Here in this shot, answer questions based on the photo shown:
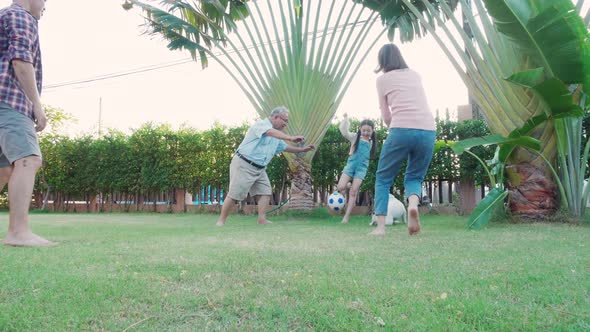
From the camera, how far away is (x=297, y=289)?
185 cm

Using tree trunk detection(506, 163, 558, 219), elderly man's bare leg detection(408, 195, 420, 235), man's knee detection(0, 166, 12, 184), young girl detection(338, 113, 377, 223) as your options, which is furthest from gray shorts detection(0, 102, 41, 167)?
tree trunk detection(506, 163, 558, 219)

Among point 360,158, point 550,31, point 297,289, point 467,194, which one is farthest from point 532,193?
point 297,289

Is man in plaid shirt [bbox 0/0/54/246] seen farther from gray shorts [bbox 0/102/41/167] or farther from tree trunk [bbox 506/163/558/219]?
tree trunk [bbox 506/163/558/219]

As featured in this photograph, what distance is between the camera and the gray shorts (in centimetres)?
332

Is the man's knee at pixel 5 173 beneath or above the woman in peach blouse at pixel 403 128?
beneath

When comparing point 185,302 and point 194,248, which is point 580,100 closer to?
point 194,248

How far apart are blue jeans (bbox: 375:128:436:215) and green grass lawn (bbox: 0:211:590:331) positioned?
129cm

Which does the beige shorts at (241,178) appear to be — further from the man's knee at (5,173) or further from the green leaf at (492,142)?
the man's knee at (5,173)

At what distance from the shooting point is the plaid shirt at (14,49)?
3344 mm

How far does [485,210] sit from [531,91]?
5.73 ft

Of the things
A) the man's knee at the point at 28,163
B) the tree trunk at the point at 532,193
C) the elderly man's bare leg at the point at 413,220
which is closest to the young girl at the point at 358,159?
the tree trunk at the point at 532,193

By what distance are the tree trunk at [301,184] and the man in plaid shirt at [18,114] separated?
5.55 metres

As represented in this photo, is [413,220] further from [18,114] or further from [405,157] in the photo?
[18,114]

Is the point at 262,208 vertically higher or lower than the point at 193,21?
lower
